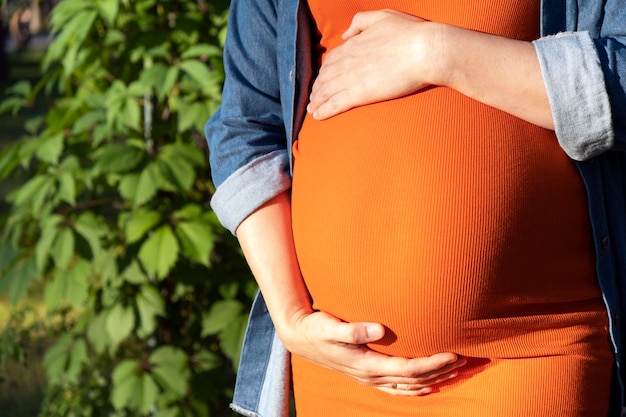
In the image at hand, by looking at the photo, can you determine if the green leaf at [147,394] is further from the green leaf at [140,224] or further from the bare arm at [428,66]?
the bare arm at [428,66]

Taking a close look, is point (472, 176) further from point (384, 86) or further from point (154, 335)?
point (154, 335)

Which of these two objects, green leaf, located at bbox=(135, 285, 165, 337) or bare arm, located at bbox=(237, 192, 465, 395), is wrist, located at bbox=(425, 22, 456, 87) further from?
green leaf, located at bbox=(135, 285, 165, 337)

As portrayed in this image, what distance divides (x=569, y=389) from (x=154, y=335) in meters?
1.80

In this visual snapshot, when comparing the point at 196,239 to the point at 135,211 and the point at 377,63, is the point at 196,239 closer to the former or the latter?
the point at 135,211

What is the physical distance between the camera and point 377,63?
1385 millimetres

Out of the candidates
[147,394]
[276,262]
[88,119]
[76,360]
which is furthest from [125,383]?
[276,262]

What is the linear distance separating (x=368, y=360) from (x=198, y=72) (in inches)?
49.3

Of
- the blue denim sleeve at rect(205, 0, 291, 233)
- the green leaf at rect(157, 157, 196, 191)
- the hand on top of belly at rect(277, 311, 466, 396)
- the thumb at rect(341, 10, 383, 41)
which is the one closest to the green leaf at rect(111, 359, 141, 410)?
the green leaf at rect(157, 157, 196, 191)

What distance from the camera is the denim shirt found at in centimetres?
125

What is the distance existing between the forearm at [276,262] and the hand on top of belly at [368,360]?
62 millimetres

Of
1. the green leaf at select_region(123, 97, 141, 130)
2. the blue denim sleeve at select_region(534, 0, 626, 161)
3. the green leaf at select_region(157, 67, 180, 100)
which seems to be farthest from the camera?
the green leaf at select_region(123, 97, 141, 130)

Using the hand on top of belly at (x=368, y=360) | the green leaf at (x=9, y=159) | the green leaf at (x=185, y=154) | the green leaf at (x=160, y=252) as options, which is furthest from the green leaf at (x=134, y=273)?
the hand on top of belly at (x=368, y=360)

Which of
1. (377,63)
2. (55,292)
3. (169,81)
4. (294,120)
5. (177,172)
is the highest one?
(377,63)

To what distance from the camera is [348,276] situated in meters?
1.38
